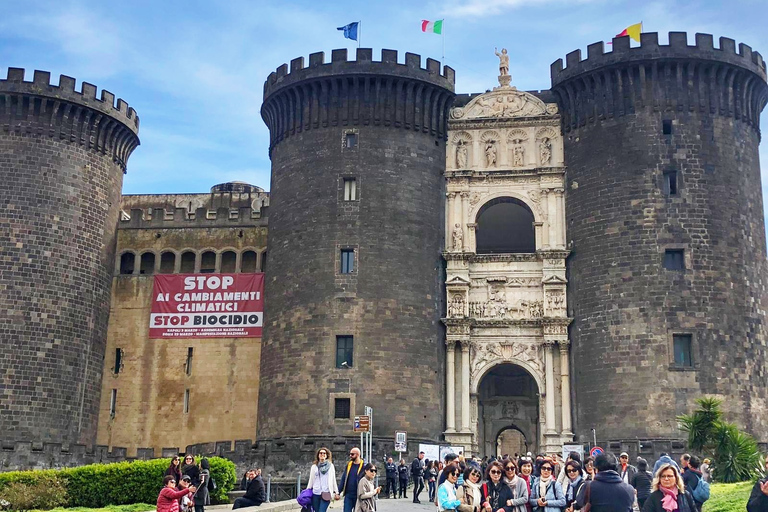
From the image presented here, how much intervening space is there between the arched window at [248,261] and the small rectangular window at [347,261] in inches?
267

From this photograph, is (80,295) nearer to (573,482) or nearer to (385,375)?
(385,375)

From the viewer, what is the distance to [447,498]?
16078 mm

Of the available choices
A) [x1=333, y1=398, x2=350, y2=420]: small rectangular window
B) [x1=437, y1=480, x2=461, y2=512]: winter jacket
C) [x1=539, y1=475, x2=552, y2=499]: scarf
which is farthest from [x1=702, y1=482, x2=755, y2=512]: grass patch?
[x1=333, y1=398, x2=350, y2=420]: small rectangular window

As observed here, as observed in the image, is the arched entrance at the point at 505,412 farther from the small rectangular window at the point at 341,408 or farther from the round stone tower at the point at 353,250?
the small rectangular window at the point at 341,408

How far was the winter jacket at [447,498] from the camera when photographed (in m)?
16.0

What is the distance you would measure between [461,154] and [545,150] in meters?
3.88

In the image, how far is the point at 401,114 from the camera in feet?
149

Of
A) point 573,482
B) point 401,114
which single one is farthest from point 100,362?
point 573,482

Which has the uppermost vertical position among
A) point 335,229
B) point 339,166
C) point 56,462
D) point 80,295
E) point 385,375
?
point 339,166

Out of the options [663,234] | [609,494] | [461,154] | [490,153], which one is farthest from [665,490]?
[461,154]

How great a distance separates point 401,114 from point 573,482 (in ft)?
99.2

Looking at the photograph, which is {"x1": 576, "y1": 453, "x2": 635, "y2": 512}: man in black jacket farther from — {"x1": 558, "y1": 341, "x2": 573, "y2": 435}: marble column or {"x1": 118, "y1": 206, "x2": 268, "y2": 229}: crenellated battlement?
{"x1": 118, "y1": 206, "x2": 268, "y2": 229}: crenellated battlement

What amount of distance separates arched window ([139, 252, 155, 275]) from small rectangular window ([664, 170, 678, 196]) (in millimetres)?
24460

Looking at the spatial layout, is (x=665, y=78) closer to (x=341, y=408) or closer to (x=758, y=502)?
(x=341, y=408)
